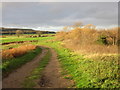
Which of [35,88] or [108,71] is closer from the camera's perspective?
[35,88]

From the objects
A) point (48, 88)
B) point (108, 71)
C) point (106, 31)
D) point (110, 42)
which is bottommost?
point (48, 88)

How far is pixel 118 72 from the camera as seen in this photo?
24.9 feet

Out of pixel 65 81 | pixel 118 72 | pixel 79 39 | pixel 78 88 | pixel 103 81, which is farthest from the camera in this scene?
pixel 79 39

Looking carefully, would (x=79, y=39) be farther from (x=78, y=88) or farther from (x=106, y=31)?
(x=78, y=88)

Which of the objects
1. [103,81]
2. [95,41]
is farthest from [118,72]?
[95,41]

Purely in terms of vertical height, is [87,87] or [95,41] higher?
[95,41]

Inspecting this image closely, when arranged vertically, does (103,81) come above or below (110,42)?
below

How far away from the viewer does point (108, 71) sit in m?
7.74

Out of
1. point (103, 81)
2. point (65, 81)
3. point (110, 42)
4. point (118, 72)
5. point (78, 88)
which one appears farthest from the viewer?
point (110, 42)

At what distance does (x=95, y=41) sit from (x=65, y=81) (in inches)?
800

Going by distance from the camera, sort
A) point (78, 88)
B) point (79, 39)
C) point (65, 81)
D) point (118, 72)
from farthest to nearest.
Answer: point (79, 39)
point (118, 72)
point (65, 81)
point (78, 88)

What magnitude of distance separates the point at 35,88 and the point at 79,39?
81.4 feet

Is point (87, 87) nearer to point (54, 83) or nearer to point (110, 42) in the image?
point (54, 83)

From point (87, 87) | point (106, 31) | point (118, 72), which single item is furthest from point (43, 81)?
point (106, 31)
